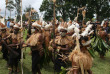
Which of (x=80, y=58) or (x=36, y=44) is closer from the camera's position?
(x=80, y=58)

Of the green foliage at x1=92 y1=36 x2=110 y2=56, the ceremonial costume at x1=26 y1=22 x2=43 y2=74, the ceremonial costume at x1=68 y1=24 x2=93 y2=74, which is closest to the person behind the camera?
the ceremonial costume at x1=68 y1=24 x2=93 y2=74

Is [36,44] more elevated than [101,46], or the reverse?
[36,44]

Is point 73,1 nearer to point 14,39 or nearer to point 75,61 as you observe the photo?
point 14,39

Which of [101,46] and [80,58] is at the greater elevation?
[80,58]

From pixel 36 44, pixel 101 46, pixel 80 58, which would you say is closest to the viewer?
pixel 80 58

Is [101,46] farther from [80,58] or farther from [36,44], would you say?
[80,58]

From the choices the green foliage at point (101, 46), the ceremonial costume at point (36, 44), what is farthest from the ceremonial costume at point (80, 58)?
the green foliage at point (101, 46)

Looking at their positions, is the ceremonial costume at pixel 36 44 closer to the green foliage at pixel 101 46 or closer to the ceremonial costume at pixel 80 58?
the ceremonial costume at pixel 80 58

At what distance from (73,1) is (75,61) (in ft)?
108

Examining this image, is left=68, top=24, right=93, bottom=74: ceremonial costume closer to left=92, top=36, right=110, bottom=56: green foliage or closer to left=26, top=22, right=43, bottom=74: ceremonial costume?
left=26, top=22, right=43, bottom=74: ceremonial costume

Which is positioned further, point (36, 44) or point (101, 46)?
point (101, 46)

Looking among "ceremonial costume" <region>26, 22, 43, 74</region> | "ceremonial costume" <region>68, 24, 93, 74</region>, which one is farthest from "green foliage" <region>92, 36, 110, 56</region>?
"ceremonial costume" <region>68, 24, 93, 74</region>

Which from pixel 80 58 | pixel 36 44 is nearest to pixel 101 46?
pixel 36 44

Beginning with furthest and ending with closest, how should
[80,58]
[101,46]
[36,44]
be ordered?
[101,46], [36,44], [80,58]
